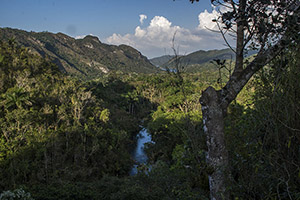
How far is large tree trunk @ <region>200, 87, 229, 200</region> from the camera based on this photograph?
3.25m

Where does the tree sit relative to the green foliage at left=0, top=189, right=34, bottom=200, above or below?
above

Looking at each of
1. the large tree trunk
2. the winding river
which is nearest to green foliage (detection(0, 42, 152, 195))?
the winding river

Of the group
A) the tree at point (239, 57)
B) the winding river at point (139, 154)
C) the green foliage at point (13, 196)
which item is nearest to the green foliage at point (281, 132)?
the tree at point (239, 57)

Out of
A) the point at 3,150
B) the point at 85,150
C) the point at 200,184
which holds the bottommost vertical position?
the point at 85,150

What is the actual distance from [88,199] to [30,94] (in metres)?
18.9

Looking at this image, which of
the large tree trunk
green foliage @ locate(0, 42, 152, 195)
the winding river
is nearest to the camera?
the large tree trunk

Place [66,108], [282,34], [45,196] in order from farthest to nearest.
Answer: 1. [66,108]
2. [45,196]
3. [282,34]

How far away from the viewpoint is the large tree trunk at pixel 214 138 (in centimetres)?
325

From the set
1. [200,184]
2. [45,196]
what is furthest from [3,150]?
[200,184]

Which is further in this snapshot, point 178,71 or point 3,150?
point 3,150

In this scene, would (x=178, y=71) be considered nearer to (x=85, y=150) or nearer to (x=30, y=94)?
(x=85, y=150)

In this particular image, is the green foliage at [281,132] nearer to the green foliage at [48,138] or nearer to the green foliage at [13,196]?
the green foliage at [13,196]

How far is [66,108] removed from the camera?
24453mm

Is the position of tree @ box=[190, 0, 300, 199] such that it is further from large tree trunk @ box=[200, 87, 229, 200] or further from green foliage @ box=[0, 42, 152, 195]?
green foliage @ box=[0, 42, 152, 195]
